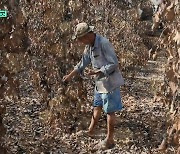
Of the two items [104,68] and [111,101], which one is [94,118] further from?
[104,68]

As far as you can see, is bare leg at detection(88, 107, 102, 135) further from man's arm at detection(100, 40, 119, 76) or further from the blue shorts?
man's arm at detection(100, 40, 119, 76)

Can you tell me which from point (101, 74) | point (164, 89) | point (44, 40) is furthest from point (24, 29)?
point (164, 89)

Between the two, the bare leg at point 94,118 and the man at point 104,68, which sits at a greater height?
the man at point 104,68

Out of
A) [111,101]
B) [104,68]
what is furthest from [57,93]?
[104,68]

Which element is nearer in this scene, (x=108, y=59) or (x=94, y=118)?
(x=108, y=59)

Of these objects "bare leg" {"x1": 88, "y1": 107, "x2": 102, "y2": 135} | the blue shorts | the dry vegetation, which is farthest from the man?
the dry vegetation

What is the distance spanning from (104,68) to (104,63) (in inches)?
4.2

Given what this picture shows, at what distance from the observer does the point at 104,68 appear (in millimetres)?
3648

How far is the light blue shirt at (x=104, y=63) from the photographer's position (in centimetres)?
367

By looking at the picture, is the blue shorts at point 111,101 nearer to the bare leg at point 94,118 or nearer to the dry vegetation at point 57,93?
the bare leg at point 94,118

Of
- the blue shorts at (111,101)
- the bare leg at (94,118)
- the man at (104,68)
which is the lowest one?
the bare leg at (94,118)

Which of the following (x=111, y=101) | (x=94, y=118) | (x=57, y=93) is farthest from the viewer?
(x=57, y=93)

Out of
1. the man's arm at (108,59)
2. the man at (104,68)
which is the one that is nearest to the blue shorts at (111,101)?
the man at (104,68)

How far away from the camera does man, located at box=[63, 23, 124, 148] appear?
143 inches
